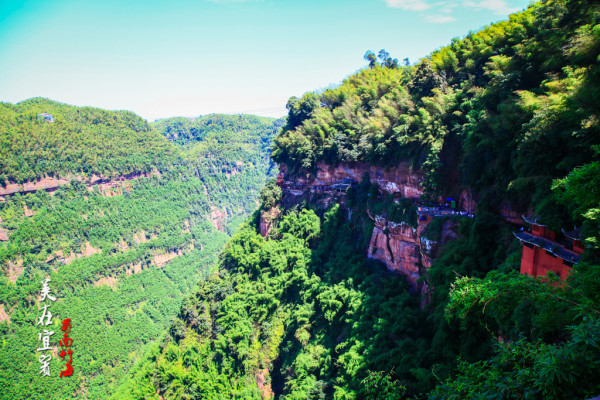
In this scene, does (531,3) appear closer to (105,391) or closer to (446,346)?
(446,346)

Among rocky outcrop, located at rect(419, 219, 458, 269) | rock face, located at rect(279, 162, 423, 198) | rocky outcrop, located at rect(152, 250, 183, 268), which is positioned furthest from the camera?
rocky outcrop, located at rect(152, 250, 183, 268)

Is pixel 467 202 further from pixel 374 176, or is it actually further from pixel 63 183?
pixel 63 183

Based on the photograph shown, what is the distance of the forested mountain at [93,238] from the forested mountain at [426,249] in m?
22.3

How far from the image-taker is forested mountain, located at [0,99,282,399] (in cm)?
5216

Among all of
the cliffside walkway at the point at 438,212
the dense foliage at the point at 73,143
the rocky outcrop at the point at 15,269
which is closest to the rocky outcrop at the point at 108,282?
the rocky outcrop at the point at 15,269

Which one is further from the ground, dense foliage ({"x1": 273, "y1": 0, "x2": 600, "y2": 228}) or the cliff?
dense foliage ({"x1": 273, "y1": 0, "x2": 600, "y2": 228})

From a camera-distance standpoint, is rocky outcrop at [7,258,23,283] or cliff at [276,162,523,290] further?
rocky outcrop at [7,258,23,283]

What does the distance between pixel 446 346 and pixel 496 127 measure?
413 inches

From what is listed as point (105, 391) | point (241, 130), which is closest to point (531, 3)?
point (105, 391)

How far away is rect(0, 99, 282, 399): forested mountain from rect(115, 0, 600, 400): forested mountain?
22311 mm

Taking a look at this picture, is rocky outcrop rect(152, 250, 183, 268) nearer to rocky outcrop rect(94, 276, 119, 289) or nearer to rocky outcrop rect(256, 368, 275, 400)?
rocky outcrop rect(94, 276, 119, 289)

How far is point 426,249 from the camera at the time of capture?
21.6 meters

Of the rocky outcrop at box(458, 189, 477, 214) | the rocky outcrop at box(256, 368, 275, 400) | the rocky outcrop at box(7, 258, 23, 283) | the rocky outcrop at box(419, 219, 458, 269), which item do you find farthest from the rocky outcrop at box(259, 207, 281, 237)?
the rocky outcrop at box(7, 258, 23, 283)

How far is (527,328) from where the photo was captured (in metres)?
10.4
